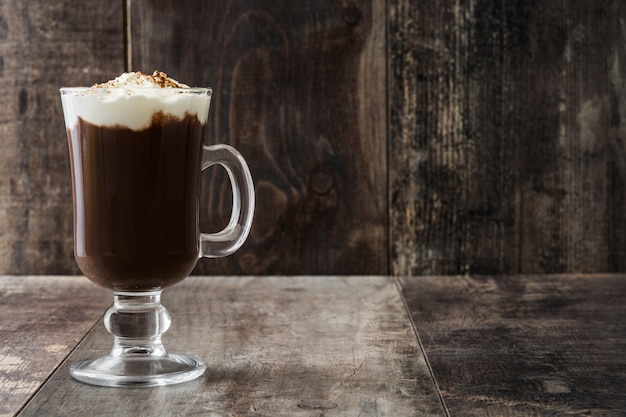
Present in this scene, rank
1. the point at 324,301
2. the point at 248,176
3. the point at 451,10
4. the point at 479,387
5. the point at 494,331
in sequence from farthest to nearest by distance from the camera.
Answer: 1. the point at 451,10
2. the point at 324,301
3. the point at 494,331
4. the point at 248,176
5. the point at 479,387

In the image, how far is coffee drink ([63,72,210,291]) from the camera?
1.12m

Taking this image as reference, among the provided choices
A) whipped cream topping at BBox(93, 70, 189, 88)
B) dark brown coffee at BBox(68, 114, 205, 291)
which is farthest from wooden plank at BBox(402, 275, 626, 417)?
whipped cream topping at BBox(93, 70, 189, 88)

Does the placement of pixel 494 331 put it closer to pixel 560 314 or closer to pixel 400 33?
pixel 560 314

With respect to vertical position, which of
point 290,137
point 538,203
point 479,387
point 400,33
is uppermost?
point 400,33

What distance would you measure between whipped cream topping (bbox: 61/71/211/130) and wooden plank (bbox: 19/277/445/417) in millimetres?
308

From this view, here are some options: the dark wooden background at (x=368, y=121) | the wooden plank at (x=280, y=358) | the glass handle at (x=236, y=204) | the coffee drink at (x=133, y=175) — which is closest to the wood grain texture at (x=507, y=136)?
the dark wooden background at (x=368, y=121)

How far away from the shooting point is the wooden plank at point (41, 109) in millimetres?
1932

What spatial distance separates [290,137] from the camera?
6.38ft

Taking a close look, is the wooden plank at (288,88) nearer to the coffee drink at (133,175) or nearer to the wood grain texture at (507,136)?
the wood grain texture at (507,136)

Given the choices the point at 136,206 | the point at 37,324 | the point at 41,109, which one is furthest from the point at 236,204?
the point at 41,109

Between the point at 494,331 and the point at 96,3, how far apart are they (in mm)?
1043

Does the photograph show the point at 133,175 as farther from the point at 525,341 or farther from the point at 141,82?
the point at 525,341

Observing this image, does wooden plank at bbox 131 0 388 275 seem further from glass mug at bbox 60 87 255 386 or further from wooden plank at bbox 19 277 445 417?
glass mug at bbox 60 87 255 386

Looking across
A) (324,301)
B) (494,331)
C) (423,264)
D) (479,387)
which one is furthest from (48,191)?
(479,387)
